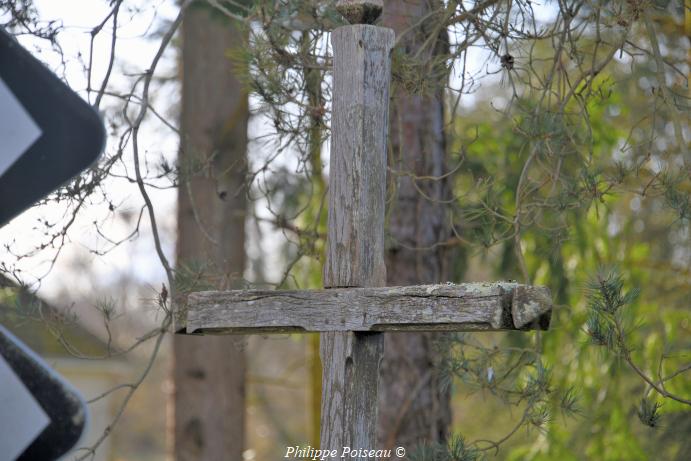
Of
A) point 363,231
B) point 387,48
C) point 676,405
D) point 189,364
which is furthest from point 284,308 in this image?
point 189,364

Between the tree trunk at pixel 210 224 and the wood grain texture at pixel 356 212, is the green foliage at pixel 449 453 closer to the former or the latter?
the wood grain texture at pixel 356 212

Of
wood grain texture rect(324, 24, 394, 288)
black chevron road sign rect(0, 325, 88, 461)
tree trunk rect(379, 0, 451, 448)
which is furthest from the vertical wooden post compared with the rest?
tree trunk rect(379, 0, 451, 448)

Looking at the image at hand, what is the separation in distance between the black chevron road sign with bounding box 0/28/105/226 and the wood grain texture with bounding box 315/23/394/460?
0.82 meters

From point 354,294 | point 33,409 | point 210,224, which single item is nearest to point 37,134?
point 33,409

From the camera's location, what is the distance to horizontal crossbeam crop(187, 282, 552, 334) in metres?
2.19

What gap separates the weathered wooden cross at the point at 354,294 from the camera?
234 centimetres

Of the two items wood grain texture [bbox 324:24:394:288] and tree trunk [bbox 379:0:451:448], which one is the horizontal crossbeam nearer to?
wood grain texture [bbox 324:24:394:288]

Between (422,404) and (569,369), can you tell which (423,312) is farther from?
(569,369)

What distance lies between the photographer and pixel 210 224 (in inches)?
271

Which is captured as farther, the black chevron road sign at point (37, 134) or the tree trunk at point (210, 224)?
the tree trunk at point (210, 224)

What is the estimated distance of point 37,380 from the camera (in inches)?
71.4

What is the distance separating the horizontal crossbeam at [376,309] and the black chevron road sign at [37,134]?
2.64ft

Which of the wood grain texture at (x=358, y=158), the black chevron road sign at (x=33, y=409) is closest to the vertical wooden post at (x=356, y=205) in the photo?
the wood grain texture at (x=358, y=158)

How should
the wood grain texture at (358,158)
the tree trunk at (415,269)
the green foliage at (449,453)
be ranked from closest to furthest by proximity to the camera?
the wood grain texture at (358,158) → the green foliage at (449,453) → the tree trunk at (415,269)
